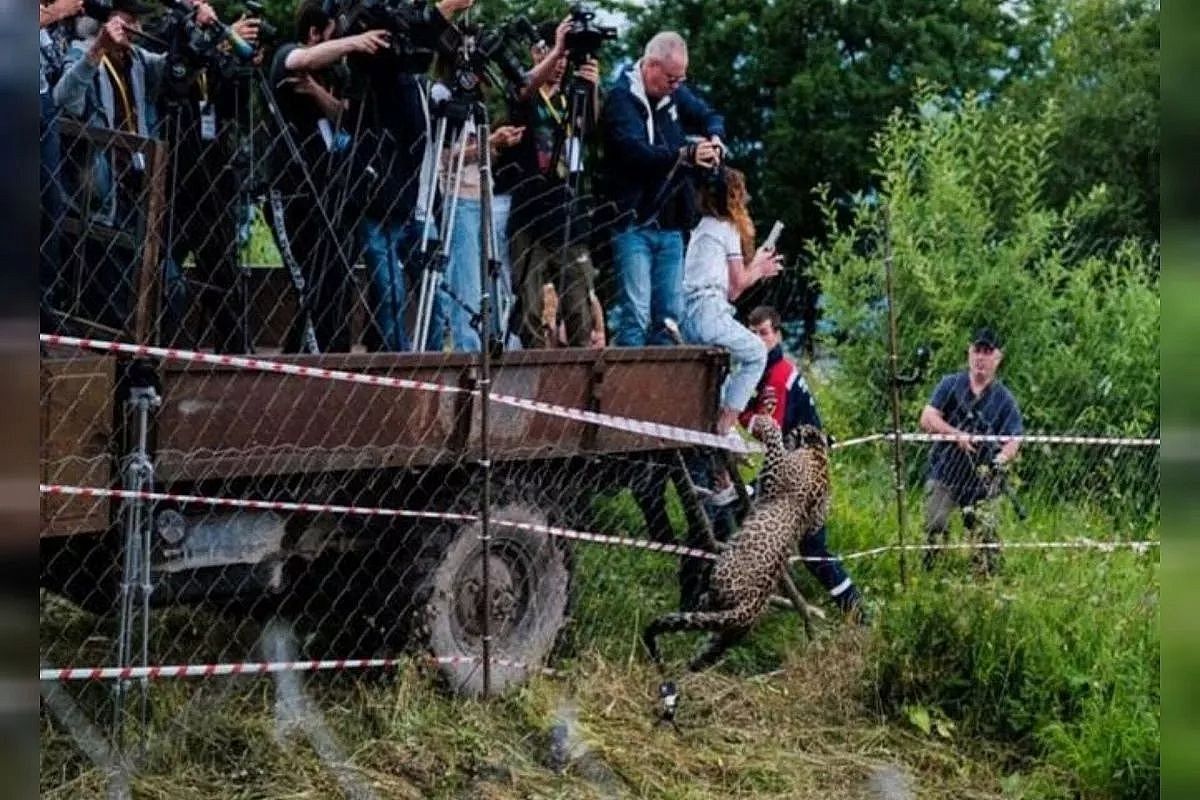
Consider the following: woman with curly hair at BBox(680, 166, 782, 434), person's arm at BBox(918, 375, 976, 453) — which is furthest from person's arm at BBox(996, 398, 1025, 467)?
woman with curly hair at BBox(680, 166, 782, 434)

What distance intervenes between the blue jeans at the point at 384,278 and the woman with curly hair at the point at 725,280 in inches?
59.7

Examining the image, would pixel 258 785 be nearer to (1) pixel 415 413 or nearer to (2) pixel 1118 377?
(1) pixel 415 413

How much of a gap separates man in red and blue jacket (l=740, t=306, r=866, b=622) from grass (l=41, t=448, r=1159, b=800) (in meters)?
0.43

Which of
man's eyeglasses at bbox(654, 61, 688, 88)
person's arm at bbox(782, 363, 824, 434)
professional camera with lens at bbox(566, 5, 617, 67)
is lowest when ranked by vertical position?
person's arm at bbox(782, 363, 824, 434)

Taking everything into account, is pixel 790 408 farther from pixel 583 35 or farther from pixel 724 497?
pixel 583 35

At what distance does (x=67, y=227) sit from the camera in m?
4.48

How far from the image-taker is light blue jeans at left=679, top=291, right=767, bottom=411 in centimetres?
639

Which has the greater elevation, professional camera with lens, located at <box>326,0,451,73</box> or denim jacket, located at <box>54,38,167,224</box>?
professional camera with lens, located at <box>326,0,451,73</box>

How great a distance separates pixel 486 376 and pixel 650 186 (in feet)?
5.34

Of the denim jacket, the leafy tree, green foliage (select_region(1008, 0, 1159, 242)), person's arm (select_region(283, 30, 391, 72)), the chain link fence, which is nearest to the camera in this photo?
the chain link fence

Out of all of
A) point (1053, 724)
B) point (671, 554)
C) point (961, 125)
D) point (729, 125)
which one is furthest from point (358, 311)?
point (729, 125)

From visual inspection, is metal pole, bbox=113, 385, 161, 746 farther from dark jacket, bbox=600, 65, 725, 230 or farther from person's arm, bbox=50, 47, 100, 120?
dark jacket, bbox=600, 65, 725, 230

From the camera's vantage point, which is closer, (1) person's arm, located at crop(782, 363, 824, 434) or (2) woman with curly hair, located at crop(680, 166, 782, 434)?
(2) woman with curly hair, located at crop(680, 166, 782, 434)

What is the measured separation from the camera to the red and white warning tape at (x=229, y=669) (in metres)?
4.19
